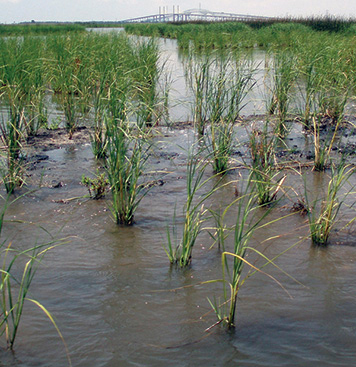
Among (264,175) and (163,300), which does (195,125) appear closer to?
(264,175)

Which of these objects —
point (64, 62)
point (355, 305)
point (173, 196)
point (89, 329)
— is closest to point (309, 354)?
point (355, 305)

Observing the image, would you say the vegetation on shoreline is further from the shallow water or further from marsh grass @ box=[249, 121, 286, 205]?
the shallow water

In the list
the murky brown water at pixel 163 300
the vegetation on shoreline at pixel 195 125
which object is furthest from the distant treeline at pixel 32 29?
the murky brown water at pixel 163 300

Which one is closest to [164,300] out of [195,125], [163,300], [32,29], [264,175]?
[163,300]

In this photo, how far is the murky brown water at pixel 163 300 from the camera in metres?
2.31

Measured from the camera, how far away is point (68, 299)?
9.02 feet

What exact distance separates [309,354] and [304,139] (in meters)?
4.74

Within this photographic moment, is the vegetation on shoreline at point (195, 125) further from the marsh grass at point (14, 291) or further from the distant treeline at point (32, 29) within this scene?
the distant treeline at point (32, 29)

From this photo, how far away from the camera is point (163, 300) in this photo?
2.76 m

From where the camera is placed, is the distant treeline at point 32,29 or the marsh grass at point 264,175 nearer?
the marsh grass at point 264,175

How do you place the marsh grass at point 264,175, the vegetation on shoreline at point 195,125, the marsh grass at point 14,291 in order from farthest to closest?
the marsh grass at point 264,175, the vegetation on shoreline at point 195,125, the marsh grass at point 14,291

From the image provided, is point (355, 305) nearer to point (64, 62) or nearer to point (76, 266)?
point (76, 266)

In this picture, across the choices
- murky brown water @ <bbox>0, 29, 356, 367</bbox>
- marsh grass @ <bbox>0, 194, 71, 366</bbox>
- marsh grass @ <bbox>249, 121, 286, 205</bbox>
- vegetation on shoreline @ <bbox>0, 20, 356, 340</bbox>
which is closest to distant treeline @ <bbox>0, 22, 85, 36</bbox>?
vegetation on shoreline @ <bbox>0, 20, 356, 340</bbox>

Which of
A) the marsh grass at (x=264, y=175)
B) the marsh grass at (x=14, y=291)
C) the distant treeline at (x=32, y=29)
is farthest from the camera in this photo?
the distant treeline at (x=32, y=29)
